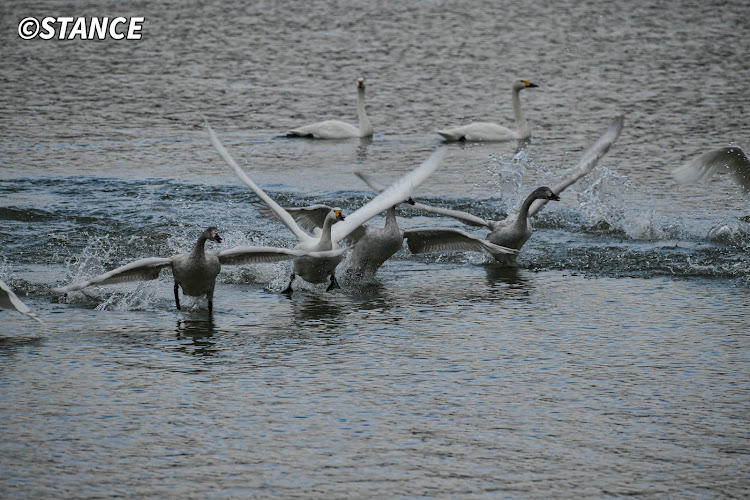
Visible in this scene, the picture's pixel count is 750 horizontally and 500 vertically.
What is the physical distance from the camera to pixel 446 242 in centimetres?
1241

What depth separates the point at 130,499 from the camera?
657 centimetres

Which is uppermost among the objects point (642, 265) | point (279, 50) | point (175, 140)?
point (279, 50)

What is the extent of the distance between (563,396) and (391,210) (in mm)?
4052

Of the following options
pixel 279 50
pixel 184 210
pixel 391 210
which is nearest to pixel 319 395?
pixel 391 210

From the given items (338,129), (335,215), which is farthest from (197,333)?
(338,129)

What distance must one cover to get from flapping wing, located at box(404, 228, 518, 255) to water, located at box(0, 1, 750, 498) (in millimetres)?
271

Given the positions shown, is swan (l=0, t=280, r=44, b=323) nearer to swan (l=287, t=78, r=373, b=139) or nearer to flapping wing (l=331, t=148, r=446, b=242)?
flapping wing (l=331, t=148, r=446, b=242)

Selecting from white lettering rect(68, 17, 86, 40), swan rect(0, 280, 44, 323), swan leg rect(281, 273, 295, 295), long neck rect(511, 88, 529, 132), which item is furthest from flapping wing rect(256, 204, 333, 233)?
white lettering rect(68, 17, 86, 40)

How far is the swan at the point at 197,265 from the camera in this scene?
10320 mm

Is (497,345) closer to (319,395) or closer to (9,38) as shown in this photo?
(319,395)

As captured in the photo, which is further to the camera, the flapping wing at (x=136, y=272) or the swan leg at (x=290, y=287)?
the swan leg at (x=290, y=287)

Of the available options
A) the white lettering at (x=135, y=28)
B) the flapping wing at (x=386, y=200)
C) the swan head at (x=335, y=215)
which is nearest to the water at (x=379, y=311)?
the flapping wing at (x=386, y=200)

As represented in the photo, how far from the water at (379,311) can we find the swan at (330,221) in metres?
0.26

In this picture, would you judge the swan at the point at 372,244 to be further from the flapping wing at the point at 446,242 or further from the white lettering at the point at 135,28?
the white lettering at the point at 135,28
